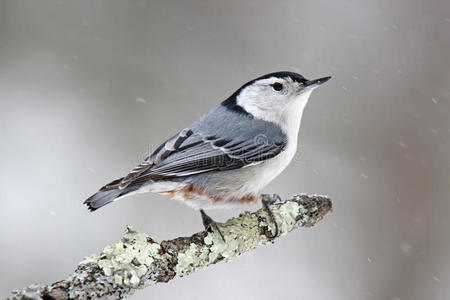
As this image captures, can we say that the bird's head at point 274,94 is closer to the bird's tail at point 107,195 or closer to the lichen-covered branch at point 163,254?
the lichen-covered branch at point 163,254

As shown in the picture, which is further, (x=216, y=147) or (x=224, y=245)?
(x=216, y=147)

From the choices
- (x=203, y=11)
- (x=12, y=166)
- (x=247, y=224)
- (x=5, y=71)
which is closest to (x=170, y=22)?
(x=203, y=11)

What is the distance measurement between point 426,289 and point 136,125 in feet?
9.32

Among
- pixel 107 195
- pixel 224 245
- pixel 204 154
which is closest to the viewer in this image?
pixel 224 245

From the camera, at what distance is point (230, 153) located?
281cm

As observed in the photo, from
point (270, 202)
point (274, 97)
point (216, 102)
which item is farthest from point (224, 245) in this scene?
point (216, 102)

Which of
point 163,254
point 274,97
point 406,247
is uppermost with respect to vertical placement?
point 274,97

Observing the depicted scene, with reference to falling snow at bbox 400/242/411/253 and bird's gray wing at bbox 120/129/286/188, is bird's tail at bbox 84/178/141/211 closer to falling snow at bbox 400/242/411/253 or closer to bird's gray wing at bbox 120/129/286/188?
bird's gray wing at bbox 120/129/286/188

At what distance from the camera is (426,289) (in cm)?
380

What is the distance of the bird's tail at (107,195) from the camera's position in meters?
2.40

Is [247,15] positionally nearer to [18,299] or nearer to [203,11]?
[203,11]

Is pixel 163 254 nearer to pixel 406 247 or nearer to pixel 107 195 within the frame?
pixel 107 195

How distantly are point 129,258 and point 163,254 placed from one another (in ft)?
0.62

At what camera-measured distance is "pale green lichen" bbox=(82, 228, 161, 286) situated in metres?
1.82
